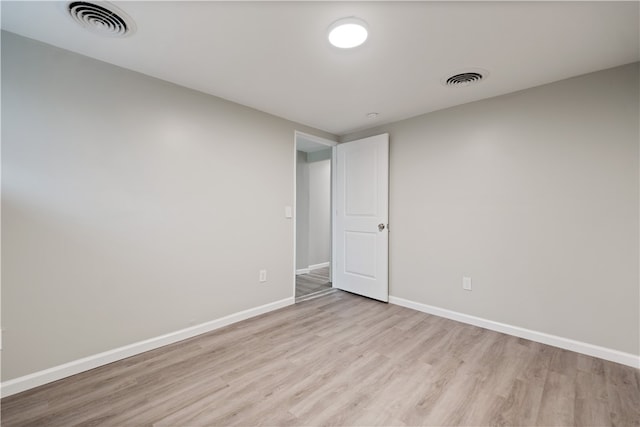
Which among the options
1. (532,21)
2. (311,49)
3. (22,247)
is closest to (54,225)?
(22,247)

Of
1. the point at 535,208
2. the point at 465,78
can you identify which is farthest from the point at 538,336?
the point at 465,78

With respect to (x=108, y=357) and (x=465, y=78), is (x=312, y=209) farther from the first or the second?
(x=108, y=357)

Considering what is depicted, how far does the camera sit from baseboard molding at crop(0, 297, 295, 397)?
5.64ft

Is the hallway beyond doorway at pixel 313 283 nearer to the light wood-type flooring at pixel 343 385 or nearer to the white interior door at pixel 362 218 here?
the white interior door at pixel 362 218

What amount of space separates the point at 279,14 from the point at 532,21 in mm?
1492

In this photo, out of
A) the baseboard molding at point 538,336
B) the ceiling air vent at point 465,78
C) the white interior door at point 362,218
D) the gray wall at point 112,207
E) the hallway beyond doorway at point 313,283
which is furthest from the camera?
the hallway beyond doorway at point 313,283

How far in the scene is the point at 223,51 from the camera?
194 centimetres

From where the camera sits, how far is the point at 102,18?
1.61 m

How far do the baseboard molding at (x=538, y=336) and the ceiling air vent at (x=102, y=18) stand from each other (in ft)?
11.7

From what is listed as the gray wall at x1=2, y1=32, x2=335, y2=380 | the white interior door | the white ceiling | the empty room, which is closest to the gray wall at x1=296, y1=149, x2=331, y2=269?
the white interior door

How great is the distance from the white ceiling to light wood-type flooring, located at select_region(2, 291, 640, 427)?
7.46ft

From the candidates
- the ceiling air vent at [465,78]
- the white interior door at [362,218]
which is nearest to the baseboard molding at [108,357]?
the white interior door at [362,218]

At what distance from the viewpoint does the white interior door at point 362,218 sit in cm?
345

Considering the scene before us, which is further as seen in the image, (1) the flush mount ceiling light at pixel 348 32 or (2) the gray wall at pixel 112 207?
(2) the gray wall at pixel 112 207
